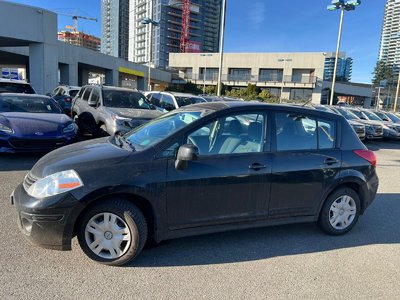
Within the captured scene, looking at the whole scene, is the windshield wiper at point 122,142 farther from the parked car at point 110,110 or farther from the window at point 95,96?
the window at point 95,96

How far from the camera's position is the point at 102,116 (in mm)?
8703

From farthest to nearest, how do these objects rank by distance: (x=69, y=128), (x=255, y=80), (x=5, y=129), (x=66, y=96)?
1. (x=255, y=80)
2. (x=66, y=96)
3. (x=69, y=128)
4. (x=5, y=129)

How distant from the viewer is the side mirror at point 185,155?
3.19 meters

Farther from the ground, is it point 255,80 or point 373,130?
point 255,80

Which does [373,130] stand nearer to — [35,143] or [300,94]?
[35,143]

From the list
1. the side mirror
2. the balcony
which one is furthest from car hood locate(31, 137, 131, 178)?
the balcony

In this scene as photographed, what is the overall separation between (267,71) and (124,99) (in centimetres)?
6160

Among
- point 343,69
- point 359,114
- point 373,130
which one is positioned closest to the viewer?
point 373,130

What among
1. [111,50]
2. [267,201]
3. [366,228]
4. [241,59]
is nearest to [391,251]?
[366,228]

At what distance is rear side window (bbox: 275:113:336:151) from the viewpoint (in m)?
3.99

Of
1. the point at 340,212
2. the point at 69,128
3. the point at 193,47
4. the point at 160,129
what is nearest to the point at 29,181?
the point at 160,129

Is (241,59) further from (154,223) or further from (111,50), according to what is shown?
(111,50)

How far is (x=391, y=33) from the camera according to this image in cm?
4222

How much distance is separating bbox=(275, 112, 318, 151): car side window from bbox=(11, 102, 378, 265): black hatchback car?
0.01 m
